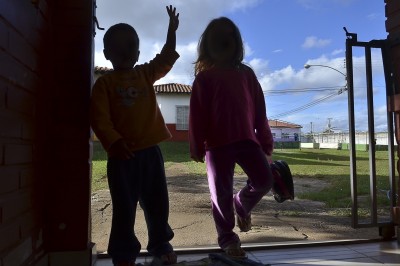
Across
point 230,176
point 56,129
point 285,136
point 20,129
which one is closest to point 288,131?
point 285,136

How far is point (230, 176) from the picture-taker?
231cm

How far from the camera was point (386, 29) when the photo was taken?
2828 mm

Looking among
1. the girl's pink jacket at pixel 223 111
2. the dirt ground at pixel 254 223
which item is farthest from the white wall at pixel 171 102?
the girl's pink jacket at pixel 223 111

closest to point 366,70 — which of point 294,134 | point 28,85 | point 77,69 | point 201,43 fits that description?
point 201,43

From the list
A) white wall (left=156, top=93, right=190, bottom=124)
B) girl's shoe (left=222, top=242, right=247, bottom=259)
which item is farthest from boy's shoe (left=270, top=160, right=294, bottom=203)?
white wall (left=156, top=93, right=190, bottom=124)

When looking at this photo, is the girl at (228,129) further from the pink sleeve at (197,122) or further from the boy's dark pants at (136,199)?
the boy's dark pants at (136,199)

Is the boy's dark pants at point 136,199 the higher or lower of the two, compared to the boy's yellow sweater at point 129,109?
lower

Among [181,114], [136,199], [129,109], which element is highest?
[181,114]

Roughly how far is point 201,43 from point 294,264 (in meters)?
1.45

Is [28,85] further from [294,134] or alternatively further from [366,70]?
[294,134]

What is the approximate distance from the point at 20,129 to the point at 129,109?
1.88ft

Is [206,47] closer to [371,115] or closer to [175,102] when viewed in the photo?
[371,115]

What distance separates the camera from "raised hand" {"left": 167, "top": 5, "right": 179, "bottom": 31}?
2.21 meters

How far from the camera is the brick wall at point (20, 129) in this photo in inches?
57.6
